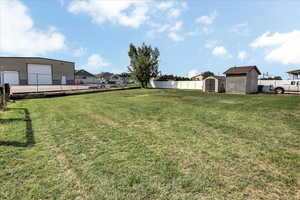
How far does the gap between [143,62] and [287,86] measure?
65.3ft

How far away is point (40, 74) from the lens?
3347 cm

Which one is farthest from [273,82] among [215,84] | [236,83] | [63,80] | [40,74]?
[40,74]

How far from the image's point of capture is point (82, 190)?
2148 millimetres

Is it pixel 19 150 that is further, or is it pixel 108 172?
pixel 19 150

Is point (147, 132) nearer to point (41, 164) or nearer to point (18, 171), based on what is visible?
point (41, 164)

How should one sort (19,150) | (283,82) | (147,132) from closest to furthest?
1. (19,150)
2. (147,132)
3. (283,82)

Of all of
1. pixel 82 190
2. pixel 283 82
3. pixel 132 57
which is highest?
pixel 132 57

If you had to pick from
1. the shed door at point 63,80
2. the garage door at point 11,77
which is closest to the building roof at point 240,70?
the shed door at point 63,80

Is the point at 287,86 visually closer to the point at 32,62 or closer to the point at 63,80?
the point at 63,80

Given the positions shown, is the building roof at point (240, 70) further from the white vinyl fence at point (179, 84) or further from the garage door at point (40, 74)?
the garage door at point (40, 74)

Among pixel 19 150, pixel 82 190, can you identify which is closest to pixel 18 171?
pixel 19 150

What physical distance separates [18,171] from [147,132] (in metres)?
2.76

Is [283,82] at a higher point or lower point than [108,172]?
higher

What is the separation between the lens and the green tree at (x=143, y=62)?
28797mm
